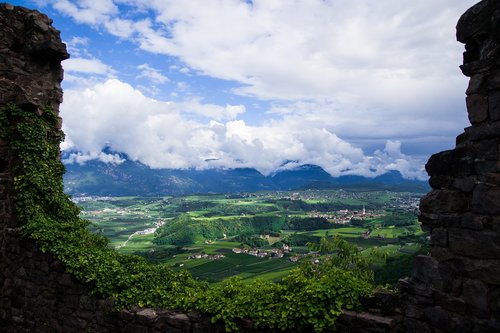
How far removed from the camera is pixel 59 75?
10758mm

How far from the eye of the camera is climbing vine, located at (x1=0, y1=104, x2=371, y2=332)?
19.7ft

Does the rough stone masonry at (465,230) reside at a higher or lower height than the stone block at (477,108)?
lower

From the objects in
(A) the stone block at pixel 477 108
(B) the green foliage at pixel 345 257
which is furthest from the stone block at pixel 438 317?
(B) the green foliage at pixel 345 257

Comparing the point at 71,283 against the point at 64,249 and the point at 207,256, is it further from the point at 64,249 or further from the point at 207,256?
the point at 207,256

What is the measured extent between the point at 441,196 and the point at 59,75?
10877 millimetres

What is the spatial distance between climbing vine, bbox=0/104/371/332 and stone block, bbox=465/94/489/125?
3.23 metres

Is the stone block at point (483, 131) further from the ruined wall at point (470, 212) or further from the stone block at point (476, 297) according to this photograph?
the stone block at point (476, 297)

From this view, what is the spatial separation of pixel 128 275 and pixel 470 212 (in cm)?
678

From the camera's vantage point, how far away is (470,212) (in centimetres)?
459

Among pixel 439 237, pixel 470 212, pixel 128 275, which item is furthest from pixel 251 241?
pixel 470 212

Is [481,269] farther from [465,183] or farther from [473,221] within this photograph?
[465,183]

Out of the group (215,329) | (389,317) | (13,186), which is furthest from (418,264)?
(13,186)

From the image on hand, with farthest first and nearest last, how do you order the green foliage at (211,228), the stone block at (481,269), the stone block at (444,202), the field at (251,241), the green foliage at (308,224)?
the green foliage at (308,224) → the green foliage at (211,228) → the field at (251,241) → the stone block at (444,202) → the stone block at (481,269)

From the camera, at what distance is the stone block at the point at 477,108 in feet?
14.8
